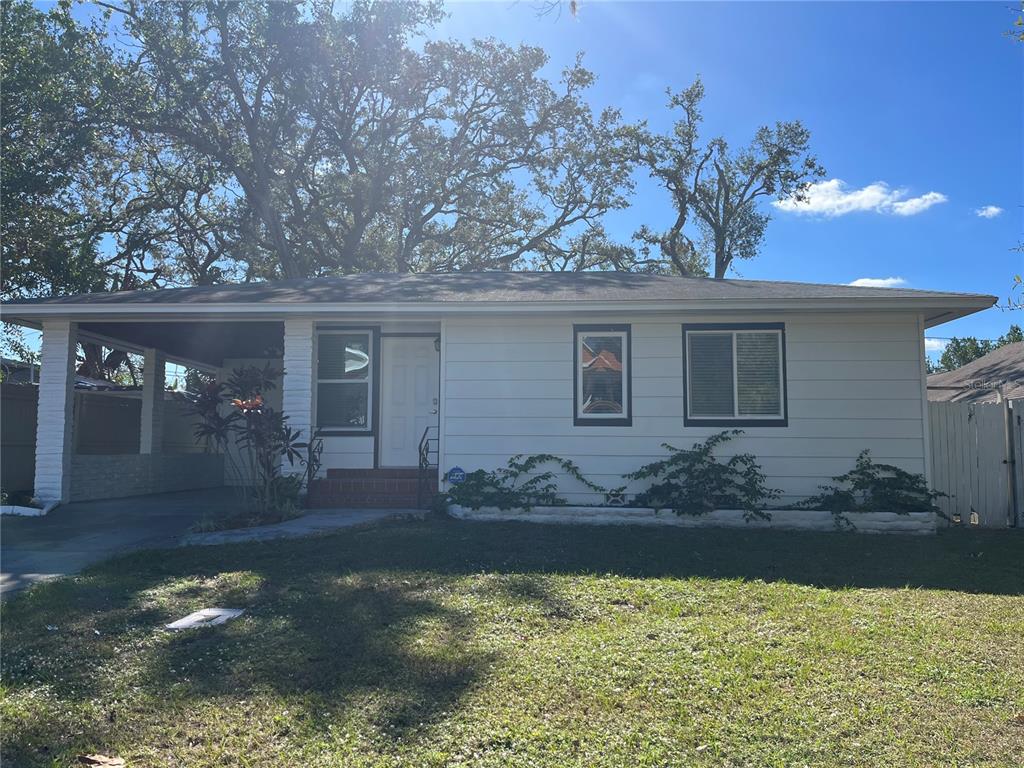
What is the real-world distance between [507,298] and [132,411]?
9.55m

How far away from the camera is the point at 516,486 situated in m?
9.96

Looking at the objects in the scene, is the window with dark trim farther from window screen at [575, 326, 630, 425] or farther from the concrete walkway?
window screen at [575, 326, 630, 425]

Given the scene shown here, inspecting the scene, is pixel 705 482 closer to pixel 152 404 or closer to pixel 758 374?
pixel 758 374

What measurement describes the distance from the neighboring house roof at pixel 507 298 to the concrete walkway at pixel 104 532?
2654 millimetres

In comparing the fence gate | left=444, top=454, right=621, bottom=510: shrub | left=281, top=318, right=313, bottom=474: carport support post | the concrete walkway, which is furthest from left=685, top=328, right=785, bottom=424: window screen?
left=281, top=318, right=313, bottom=474: carport support post

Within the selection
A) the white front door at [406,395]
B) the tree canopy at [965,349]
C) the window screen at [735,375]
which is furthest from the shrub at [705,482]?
the tree canopy at [965,349]

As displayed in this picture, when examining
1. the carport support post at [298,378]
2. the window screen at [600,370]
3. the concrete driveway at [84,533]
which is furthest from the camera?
the carport support post at [298,378]

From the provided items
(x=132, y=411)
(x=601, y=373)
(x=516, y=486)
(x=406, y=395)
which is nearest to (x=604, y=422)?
(x=601, y=373)

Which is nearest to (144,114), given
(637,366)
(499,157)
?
(499,157)

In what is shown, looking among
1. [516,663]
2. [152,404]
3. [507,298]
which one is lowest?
[516,663]

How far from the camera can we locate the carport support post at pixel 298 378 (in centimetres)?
1041

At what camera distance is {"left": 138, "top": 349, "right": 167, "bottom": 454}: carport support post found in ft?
45.1

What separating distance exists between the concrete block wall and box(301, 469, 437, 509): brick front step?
3.75 m

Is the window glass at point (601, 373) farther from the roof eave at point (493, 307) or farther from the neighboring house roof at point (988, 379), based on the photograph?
the neighboring house roof at point (988, 379)
